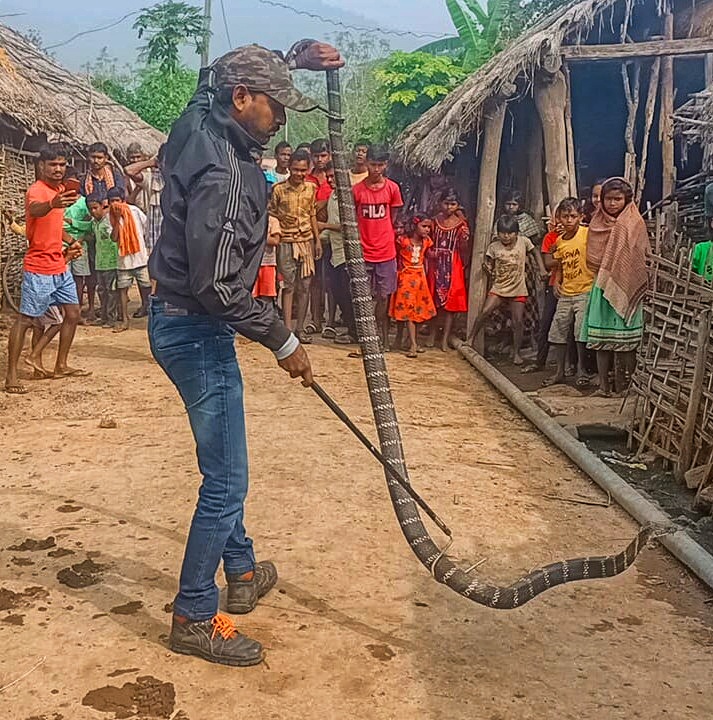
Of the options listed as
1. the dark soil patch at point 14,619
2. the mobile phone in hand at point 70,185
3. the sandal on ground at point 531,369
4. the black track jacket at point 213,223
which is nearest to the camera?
the black track jacket at point 213,223

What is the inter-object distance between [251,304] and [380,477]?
2.46 metres

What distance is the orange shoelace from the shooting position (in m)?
3.13

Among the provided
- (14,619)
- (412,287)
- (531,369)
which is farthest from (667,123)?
(14,619)

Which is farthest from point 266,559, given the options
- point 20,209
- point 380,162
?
point 20,209

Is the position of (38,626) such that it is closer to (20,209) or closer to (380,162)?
(380,162)

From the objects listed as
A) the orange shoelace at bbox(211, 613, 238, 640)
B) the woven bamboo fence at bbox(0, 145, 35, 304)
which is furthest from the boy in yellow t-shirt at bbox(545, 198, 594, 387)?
the woven bamboo fence at bbox(0, 145, 35, 304)

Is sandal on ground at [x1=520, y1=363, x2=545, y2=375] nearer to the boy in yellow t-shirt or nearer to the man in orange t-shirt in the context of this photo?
the boy in yellow t-shirt

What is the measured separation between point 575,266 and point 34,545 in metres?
5.04

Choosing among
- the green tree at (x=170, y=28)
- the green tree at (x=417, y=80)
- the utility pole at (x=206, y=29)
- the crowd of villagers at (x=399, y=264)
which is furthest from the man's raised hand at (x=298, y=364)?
the green tree at (x=170, y=28)

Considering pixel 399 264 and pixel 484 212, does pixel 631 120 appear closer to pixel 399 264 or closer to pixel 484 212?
pixel 484 212

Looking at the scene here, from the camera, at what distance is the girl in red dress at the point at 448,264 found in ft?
31.1

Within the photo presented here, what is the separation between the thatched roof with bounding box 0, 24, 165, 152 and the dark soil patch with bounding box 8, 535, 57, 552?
741cm

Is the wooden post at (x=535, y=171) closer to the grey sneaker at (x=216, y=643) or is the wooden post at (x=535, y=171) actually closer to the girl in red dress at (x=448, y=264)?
the girl in red dress at (x=448, y=264)

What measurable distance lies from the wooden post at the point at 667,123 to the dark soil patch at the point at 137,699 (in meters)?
7.61
